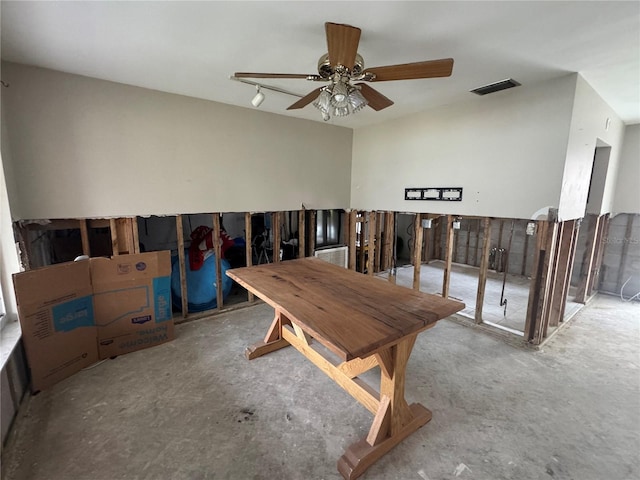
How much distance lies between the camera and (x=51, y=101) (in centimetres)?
243

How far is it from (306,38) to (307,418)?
102 inches

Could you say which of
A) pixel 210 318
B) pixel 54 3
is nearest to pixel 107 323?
pixel 210 318

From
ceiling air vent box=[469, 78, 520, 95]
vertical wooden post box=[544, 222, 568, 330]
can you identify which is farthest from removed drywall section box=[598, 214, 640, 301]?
ceiling air vent box=[469, 78, 520, 95]

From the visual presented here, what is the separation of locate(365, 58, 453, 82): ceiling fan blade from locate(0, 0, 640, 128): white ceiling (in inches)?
11.9

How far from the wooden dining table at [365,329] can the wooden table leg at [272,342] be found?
44cm

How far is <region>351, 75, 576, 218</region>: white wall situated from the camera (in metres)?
2.57

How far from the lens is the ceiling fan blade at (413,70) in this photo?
1.55 metres

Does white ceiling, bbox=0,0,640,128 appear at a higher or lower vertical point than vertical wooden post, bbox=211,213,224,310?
higher

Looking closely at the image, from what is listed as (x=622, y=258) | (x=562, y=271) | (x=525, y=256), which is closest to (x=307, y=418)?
(x=562, y=271)

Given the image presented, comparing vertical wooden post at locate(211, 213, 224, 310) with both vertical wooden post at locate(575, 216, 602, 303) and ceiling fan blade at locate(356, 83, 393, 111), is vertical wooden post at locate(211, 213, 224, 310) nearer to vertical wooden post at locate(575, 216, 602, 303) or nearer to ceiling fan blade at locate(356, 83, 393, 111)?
ceiling fan blade at locate(356, 83, 393, 111)

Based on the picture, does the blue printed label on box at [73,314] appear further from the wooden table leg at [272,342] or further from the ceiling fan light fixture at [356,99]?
the ceiling fan light fixture at [356,99]

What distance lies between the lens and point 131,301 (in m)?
2.71

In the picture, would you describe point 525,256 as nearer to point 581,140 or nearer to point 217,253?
point 581,140

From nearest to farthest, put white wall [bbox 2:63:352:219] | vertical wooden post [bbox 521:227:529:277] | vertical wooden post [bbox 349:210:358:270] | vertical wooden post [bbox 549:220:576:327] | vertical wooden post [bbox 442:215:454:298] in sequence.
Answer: white wall [bbox 2:63:352:219] → vertical wooden post [bbox 549:220:576:327] → vertical wooden post [bbox 442:215:454:298] → vertical wooden post [bbox 349:210:358:270] → vertical wooden post [bbox 521:227:529:277]
